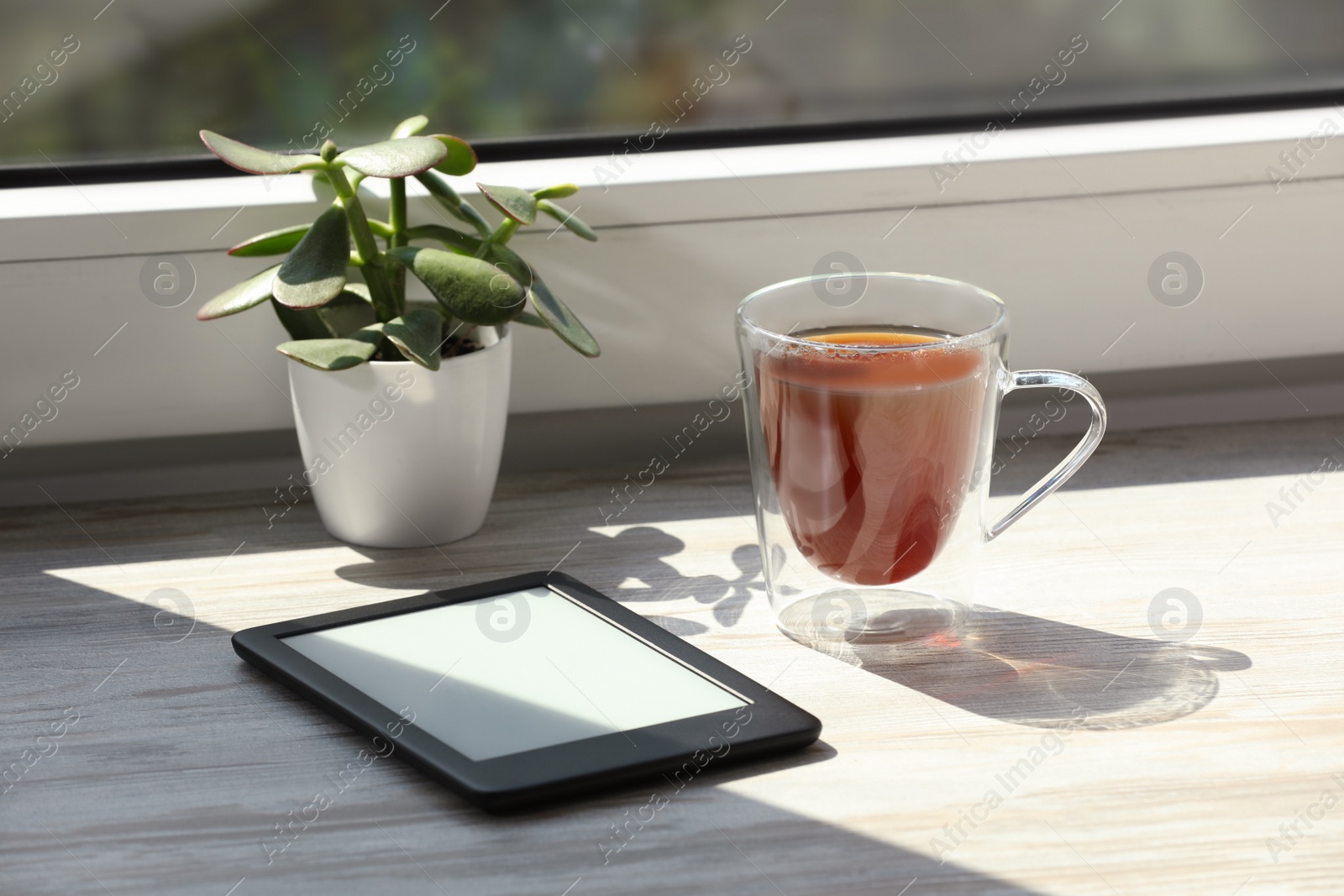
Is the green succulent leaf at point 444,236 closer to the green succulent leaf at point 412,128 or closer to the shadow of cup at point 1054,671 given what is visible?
the green succulent leaf at point 412,128

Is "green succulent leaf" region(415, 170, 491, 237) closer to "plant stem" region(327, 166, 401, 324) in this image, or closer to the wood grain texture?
"plant stem" region(327, 166, 401, 324)

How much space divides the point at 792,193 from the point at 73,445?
0.58 m

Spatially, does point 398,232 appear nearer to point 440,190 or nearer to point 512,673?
point 440,190

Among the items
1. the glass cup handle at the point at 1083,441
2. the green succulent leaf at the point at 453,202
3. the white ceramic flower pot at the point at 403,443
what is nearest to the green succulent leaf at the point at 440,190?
the green succulent leaf at the point at 453,202

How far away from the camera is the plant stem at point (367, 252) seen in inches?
30.7

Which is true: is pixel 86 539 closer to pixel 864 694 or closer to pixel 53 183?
pixel 53 183

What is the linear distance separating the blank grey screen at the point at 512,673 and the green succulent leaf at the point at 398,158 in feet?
0.83

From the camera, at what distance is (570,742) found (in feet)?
1.90

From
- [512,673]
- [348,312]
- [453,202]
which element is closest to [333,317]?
[348,312]

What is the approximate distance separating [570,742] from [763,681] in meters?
0.13

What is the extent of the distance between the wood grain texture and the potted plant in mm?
39

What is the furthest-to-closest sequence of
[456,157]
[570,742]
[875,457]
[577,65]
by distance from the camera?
[577,65]
[456,157]
[875,457]
[570,742]

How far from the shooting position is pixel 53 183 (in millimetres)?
962

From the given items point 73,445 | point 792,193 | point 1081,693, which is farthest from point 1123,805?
point 73,445
